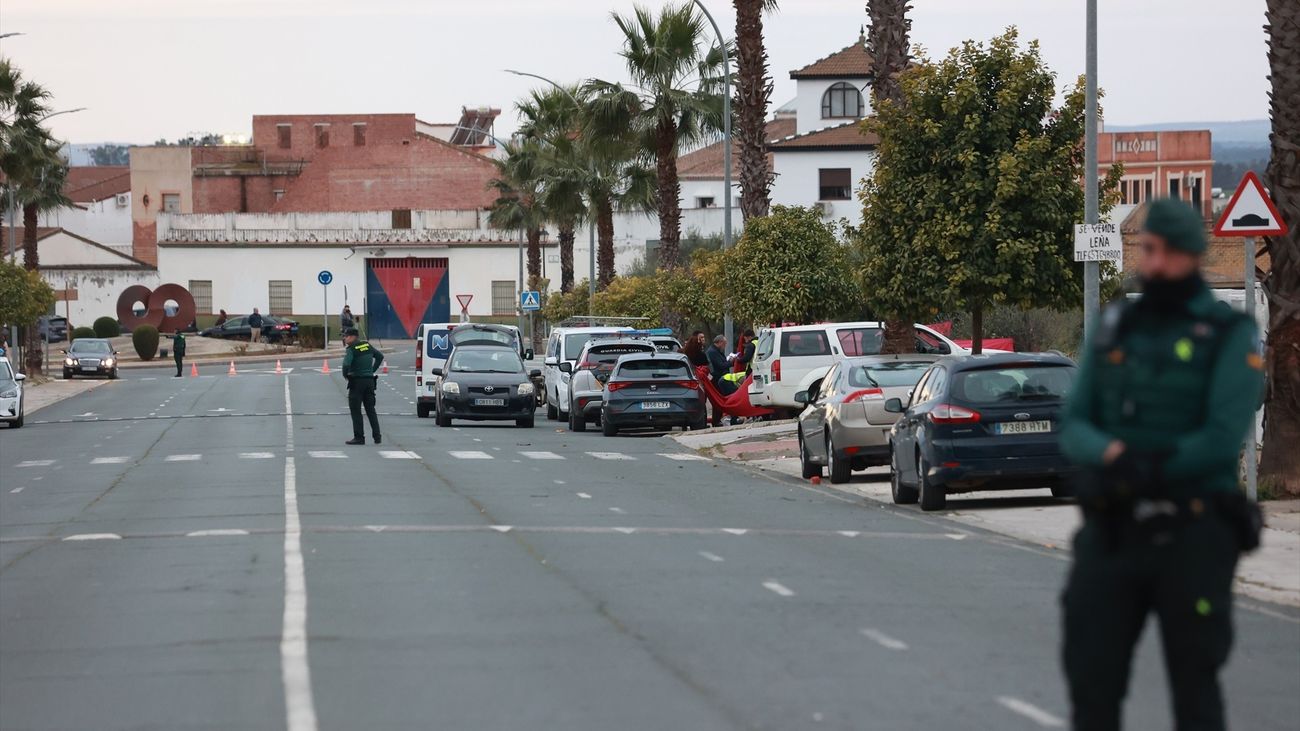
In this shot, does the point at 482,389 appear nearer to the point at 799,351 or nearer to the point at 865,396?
the point at 799,351

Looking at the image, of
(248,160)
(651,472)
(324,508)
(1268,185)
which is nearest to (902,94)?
(651,472)

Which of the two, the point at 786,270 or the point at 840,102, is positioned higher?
the point at 840,102

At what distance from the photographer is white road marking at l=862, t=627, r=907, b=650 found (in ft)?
31.4

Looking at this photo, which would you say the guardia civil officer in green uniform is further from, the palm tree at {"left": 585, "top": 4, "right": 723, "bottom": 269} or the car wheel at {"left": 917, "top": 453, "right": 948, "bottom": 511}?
the palm tree at {"left": 585, "top": 4, "right": 723, "bottom": 269}

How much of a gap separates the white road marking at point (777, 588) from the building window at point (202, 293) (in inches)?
3696

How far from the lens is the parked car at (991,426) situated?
17156 millimetres

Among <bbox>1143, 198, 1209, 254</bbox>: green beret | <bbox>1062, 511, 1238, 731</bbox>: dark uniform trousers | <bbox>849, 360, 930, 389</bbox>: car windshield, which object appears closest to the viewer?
<bbox>1062, 511, 1238, 731</bbox>: dark uniform trousers

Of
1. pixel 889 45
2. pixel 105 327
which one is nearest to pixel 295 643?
pixel 889 45

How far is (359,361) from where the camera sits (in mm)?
27703

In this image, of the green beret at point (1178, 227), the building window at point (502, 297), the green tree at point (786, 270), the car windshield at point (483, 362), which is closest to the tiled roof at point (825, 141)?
the building window at point (502, 297)

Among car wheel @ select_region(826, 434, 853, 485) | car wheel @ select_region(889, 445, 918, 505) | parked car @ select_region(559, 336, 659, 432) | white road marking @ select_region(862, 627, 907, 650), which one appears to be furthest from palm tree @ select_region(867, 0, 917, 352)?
white road marking @ select_region(862, 627, 907, 650)

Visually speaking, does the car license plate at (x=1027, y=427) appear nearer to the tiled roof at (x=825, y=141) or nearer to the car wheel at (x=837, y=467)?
the car wheel at (x=837, y=467)

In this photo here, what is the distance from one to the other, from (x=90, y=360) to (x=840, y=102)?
122ft

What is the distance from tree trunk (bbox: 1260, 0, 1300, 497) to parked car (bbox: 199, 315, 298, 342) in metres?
75.9
